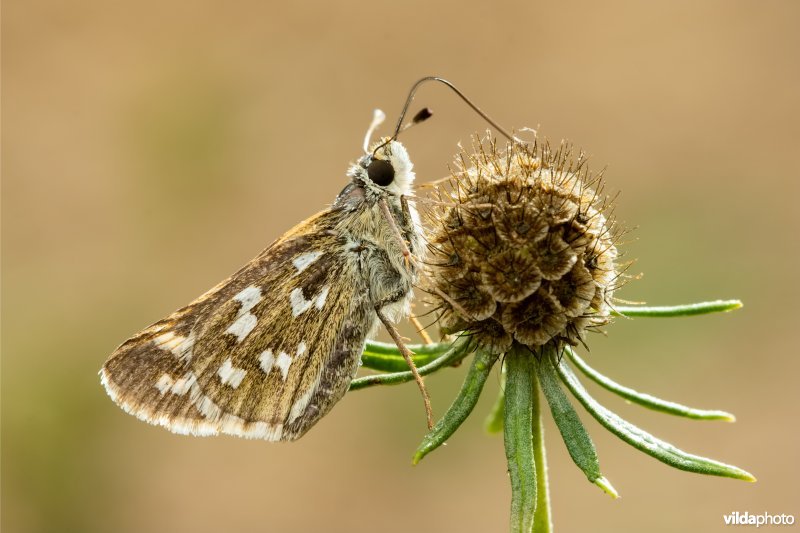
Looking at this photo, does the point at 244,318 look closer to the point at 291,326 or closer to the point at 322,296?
the point at 291,326

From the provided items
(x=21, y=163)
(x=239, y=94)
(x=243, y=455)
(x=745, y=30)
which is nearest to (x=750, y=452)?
(x=243, y=455)

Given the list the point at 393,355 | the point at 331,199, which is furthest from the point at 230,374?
the point at 331,199

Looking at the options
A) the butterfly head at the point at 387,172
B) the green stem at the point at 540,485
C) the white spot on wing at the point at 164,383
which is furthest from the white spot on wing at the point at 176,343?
the green stem at the point at 540,485

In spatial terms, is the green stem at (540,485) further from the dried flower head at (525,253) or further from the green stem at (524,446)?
the dried flower head at (525,253)

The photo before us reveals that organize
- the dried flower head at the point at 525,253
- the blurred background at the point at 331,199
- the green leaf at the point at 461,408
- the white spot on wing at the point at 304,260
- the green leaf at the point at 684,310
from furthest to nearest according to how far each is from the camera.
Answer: the blurred background at the point at 331,199
the white spot on wing at the point at 304,260
the green leaf at the point at 684,310
the dried flower head at the point at 525,253
the green leaf at the point at 461,408

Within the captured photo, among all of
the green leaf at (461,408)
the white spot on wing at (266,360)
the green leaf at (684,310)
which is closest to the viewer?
the green leaf at (461,408)

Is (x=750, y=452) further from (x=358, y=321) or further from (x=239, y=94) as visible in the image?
(x=239, y=94)
